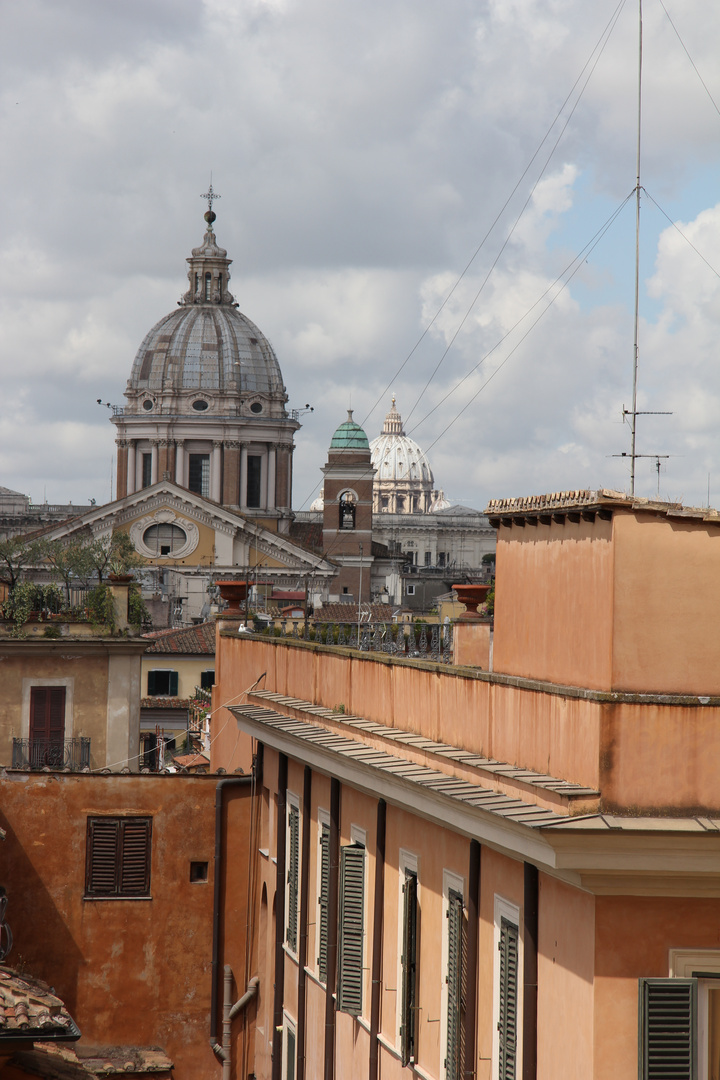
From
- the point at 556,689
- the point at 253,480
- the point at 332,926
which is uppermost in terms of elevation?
the point at 253,480

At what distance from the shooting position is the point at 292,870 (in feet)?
46.3

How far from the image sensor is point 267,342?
299ft

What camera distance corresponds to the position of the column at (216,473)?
3403 inches

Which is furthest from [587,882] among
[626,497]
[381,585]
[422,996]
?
[381,585]

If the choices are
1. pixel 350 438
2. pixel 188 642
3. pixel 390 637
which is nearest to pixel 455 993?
pixel 390 637

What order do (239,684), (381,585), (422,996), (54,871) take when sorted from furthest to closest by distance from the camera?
(381,585), (239,684), (54,871), (422,996)

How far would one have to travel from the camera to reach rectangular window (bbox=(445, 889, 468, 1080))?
30.3 feet

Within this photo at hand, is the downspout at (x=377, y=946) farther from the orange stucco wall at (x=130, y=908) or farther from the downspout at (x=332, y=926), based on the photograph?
the orange stucco wall at (x=130, y=908)

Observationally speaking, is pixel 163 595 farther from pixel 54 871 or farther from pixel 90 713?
pixel 54 871

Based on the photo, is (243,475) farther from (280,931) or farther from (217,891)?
(280,931)

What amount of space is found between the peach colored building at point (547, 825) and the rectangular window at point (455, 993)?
21 mm

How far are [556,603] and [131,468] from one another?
80.1m

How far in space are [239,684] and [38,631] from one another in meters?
6.23

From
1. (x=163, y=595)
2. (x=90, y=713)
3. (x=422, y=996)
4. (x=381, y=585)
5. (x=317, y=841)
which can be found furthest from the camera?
(x=381, y=585)
